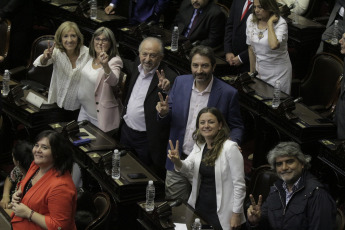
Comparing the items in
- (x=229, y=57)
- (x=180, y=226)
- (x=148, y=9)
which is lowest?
(x=180, y=226)

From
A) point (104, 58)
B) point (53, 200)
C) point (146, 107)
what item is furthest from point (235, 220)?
point (104, 58)

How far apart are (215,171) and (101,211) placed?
2.63 feet

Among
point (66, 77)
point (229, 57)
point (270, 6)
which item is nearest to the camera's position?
point (270, 6)

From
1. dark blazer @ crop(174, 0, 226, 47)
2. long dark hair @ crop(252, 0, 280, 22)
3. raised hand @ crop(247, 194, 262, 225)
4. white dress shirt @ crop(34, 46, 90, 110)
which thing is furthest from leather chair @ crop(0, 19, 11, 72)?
raised hand @ crop(247, 194, 262, 225)

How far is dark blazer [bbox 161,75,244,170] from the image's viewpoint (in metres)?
5.05

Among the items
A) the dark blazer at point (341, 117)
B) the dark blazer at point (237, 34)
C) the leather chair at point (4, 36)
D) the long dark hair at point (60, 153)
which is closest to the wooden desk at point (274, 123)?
the dark blazer at point (341, 117)

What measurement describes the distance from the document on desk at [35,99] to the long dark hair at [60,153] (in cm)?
186

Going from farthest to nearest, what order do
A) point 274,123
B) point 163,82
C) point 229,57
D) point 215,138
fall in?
point 229,57
point 274,123
point 163,82
point 215,138

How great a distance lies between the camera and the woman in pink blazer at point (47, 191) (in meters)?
4.24

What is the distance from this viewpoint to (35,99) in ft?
20.7

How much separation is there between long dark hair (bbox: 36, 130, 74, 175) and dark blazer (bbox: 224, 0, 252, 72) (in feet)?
8.92

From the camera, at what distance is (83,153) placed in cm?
553

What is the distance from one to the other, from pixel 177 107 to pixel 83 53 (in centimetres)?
126

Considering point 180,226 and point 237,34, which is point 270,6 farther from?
point 180,226
